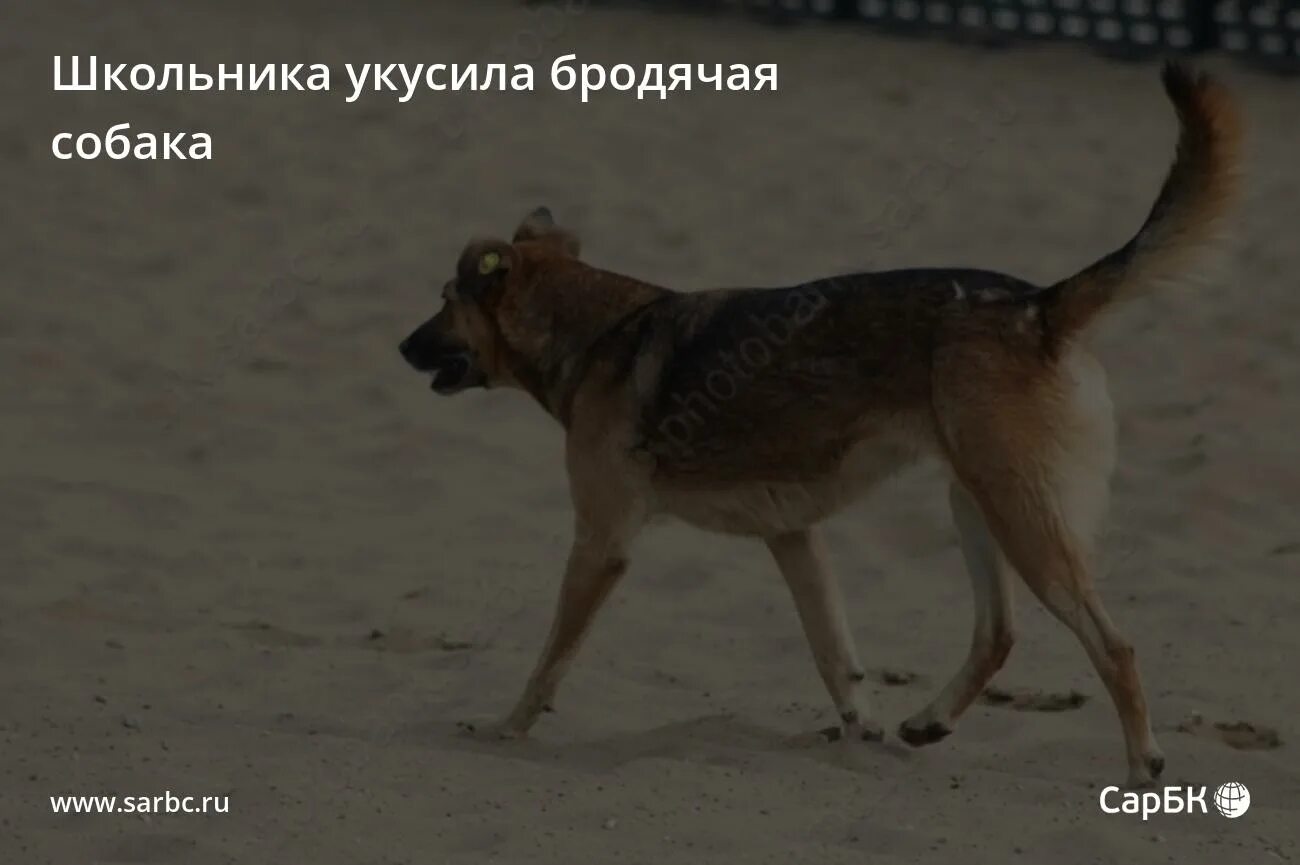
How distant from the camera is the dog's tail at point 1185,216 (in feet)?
16.2

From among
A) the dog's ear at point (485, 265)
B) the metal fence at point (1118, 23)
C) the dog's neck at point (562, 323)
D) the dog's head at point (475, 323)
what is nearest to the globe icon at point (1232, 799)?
the dog's neck at point (562, 323)

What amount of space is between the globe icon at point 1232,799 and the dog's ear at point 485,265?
2263 mm

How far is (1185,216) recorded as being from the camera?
16.2 ft

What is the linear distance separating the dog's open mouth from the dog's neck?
12cm

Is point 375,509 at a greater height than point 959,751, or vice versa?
point 375,509

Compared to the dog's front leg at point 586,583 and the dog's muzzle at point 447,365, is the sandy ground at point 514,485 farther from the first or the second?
the dog's muzzle at point 447,365

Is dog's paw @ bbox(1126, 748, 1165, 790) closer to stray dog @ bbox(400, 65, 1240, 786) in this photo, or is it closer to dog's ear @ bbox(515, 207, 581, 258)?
stray dog @ bbox(400, 65, 1240, 786)

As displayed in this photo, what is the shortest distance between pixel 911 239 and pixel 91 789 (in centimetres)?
591

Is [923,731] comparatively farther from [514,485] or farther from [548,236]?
[514,485]

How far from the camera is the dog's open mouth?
595cm

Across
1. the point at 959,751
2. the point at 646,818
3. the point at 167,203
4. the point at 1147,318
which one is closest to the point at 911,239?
the point at 1147,318

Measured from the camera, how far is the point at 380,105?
38.1 ft

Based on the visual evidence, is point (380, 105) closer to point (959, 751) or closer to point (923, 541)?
point (923, 541)

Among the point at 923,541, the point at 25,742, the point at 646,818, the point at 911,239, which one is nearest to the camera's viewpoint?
the point at 646,818
